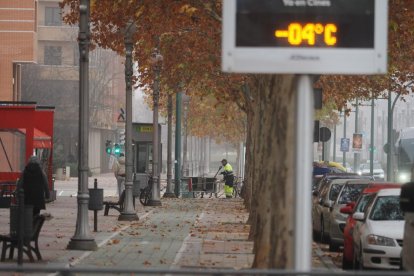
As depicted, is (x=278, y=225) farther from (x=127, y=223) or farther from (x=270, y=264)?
(x=127, y=223)

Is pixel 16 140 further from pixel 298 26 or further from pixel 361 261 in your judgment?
pixel 298 26

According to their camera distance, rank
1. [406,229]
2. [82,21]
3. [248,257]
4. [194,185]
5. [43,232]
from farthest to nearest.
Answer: [194,185] < [43,232] < [82,21] < [248,257] < [406,229]

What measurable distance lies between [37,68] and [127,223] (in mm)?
66499

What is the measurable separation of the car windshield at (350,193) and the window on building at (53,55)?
80.3 meters

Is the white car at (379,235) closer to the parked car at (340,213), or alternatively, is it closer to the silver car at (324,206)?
the parked car at (340,213)

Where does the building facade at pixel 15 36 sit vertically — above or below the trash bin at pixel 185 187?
above

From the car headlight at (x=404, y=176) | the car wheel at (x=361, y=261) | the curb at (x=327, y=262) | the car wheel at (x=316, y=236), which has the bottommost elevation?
the car wheel at (x=316, y=236)

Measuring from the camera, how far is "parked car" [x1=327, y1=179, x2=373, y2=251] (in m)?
24.8

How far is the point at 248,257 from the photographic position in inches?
824

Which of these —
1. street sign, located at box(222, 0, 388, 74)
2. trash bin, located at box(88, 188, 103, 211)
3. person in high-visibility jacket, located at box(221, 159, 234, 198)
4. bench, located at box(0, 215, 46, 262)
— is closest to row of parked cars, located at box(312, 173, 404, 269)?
bench, located at box(0, 215, 46, 262)

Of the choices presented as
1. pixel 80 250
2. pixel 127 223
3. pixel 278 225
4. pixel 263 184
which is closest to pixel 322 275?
pixel 278 225

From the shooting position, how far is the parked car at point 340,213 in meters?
24.8

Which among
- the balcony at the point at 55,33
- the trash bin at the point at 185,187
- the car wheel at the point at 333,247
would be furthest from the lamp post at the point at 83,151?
the balcony at the point at 55,33

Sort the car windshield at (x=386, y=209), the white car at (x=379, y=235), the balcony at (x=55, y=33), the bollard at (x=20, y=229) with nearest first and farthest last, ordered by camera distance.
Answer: the bollard at (x=20, y=229), the white car at (x=379, y=235), the car windshield at (x=386, y=209), the balcony at (x=55, y=33)
